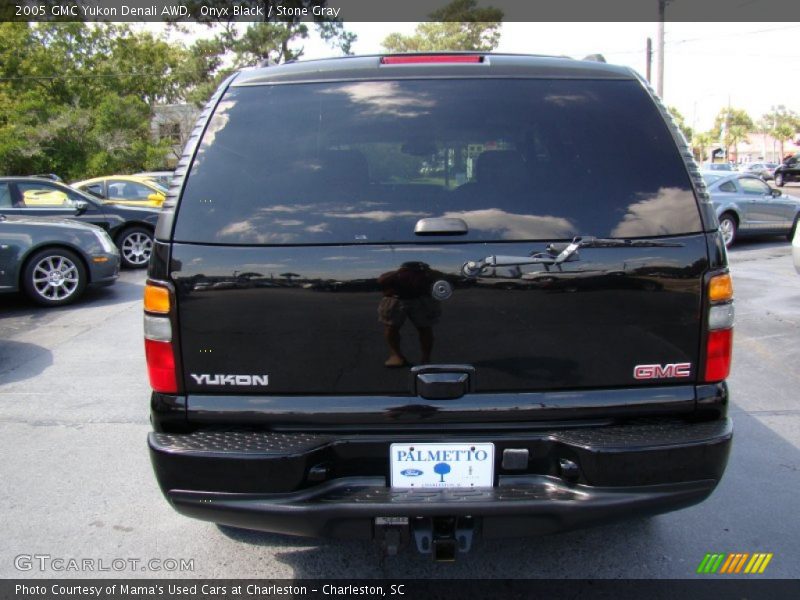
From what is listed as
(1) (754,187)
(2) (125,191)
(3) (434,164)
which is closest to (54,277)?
(2) (125,191)

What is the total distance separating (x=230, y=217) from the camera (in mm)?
2201

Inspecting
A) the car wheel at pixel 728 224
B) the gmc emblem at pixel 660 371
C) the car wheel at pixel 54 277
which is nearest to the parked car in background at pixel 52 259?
the car wheel at pixel 54 277

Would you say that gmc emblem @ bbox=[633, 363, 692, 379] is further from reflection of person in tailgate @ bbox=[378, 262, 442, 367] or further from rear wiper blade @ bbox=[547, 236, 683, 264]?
reflection of person in tailgate @ bbox=[378, 262, 442, 367]

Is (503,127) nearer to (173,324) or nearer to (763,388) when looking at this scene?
(173,324)

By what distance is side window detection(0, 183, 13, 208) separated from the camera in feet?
32.8

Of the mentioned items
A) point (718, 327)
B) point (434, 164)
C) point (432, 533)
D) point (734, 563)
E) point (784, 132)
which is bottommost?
point (734, 563)

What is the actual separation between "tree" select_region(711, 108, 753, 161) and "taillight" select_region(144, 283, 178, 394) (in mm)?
90325

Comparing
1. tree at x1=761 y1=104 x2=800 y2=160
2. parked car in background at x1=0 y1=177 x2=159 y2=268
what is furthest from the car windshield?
tree at x1=761 y1=104 x2=800 y2=160

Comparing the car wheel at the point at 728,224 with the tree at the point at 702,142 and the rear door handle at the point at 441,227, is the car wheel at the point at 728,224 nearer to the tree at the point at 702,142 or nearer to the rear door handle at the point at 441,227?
the rear door handle at the point at 441,227

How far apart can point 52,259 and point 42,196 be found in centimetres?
294

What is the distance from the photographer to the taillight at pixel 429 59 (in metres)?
2.51

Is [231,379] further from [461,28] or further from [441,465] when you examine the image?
[461,28]

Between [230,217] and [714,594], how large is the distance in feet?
7.73

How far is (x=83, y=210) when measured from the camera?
10.7 meters
